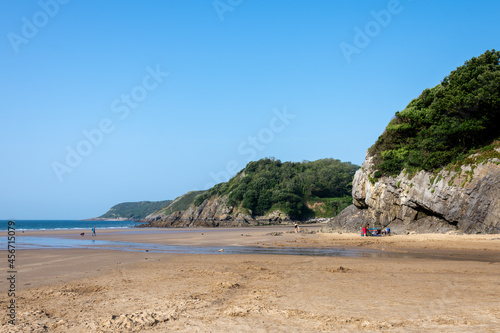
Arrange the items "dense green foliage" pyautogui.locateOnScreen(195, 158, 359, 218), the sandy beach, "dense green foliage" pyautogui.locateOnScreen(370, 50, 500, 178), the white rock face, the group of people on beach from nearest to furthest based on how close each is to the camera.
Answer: the sandy beach
the white rock face
"dense green foliage" pyautogui.locateOnScreen(370, 50, 500, 178)
the group of people on beach
"dense green foliage" pyautogui.locateOnScreen(195, 158, 359, 218)

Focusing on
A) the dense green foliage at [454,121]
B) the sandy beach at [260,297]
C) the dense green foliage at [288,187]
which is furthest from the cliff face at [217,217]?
the sandy beach at [260,297]

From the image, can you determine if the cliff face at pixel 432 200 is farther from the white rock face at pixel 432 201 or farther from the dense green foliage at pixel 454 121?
the dense green foliage at pixel 454 121

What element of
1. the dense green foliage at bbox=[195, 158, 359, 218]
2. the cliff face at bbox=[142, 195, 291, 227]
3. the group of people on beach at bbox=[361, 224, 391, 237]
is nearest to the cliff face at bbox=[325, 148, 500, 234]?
the group of people on beach at bbox=[361, 224, 391, 237]

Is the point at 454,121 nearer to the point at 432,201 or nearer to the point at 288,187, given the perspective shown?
the point at 432,201

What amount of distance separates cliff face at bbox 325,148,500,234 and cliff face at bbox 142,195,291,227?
48854 millimetres

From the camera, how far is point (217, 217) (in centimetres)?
10819

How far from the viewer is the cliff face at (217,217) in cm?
8969

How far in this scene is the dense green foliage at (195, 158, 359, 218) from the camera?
97.2 m

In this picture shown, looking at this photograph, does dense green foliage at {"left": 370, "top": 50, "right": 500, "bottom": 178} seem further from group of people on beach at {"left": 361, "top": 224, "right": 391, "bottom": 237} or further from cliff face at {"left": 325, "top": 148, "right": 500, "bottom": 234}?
group of people on beach at {"left": 361, "top": 224, "right": 391, "bottom": 237}

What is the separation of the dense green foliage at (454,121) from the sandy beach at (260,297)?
1683 cm

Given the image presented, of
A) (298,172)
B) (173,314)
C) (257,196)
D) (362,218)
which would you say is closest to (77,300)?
(173,314)

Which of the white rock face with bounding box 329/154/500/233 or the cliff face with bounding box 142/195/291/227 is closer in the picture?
the white rock face with bounding box 329/154/500/233

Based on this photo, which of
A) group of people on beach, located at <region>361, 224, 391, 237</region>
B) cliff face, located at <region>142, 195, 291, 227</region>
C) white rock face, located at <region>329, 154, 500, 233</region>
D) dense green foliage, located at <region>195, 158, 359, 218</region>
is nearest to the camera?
white rock face, located at <region>329, 154, 500, 233</region>

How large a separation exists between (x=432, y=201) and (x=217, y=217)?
83079 millimetres
